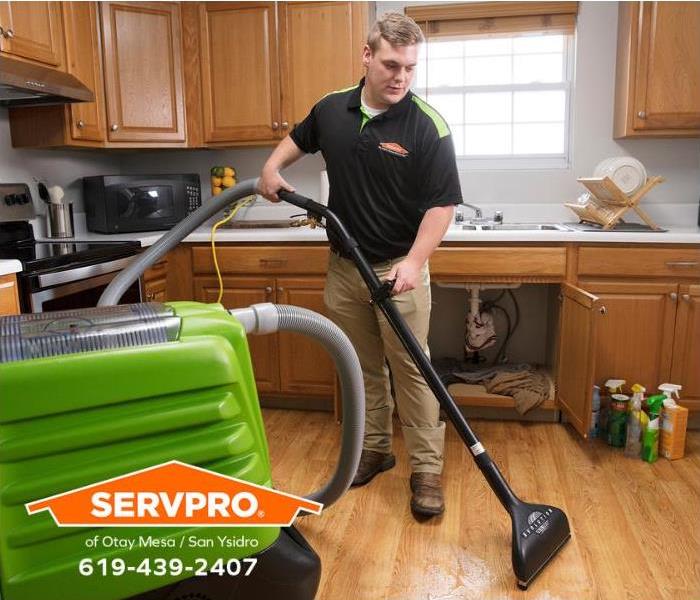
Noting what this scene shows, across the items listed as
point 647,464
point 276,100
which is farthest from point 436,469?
point 276,100

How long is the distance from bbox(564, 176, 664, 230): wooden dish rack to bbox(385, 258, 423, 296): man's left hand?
49.1 inches

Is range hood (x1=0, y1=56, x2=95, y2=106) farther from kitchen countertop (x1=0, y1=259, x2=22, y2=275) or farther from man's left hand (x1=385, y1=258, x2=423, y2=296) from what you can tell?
man's left hand (x1=385, y1=258, x2=423, y2=296)

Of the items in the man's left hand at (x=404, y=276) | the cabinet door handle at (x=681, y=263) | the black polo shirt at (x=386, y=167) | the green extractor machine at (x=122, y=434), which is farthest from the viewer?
the cabinet door handle at (x=681, y=263)

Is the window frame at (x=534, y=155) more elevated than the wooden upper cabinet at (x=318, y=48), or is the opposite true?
the wooden upper cabinet at (x=318, y=48)

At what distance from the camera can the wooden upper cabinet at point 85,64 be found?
261cm

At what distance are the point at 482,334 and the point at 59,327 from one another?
2.26m

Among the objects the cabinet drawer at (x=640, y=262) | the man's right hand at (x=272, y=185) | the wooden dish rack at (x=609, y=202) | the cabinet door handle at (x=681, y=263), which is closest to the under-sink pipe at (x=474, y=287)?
the cabinet drawer at (x=640, y=262)

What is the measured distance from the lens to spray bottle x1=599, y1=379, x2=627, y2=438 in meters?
2.49

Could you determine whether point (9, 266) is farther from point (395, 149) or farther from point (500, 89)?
point (500, 89)

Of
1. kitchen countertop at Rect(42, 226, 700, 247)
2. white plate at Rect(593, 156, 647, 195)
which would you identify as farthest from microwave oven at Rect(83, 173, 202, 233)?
white plate at Rect(593, 156, 647, 195)

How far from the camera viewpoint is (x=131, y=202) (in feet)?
9.52

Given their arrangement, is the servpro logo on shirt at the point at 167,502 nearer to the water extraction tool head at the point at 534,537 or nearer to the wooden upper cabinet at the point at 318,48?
the water extraction tool head at the point at 534,537

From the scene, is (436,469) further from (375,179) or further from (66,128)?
(66,128)

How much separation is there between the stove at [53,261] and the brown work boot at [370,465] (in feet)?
3.59
